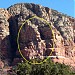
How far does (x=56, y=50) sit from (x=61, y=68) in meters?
25.6

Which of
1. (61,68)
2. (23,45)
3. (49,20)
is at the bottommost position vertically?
(61,68)

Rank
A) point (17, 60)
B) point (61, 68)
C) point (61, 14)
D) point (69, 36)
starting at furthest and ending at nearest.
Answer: point (61, 14) < point (69, 36) < point (17, 60) < point (61, 68)

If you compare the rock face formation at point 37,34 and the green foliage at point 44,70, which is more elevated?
the rock face formation at point 37,34

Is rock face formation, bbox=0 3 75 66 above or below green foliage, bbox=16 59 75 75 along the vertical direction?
above

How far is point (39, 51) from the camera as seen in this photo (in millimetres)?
85750

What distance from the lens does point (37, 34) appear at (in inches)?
3460

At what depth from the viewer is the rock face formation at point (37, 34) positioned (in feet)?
282

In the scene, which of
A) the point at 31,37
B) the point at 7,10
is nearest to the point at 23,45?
the point at 31,37

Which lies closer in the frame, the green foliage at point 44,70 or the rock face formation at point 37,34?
the green foliage at point 44,70

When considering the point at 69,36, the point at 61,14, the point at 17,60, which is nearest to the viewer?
the point at 17,60

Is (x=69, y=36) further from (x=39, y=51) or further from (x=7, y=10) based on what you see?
(x=7, y=10)

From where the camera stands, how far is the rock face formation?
85812mm

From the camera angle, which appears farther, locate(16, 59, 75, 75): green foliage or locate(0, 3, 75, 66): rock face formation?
locate(0, 3, 75, 66): rock face formation

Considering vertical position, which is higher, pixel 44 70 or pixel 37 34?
pixel 37 34
